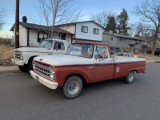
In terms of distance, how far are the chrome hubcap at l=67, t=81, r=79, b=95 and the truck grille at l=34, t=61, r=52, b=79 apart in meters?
0.85

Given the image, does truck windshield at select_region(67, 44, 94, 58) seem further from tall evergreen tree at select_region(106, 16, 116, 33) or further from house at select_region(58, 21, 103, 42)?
tall evergreen tree at select_region(106, 16, 116, 33)

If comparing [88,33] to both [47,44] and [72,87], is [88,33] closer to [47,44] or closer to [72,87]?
[47,44]

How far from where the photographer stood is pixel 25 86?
6.49 meters

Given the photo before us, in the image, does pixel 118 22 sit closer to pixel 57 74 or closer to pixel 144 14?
pixel 144 14

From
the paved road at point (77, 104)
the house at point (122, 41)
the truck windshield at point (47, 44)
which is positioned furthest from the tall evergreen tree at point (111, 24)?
the paved road at point (77, 104)

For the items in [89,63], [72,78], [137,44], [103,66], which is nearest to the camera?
[72,78]

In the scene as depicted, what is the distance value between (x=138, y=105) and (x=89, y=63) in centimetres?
218

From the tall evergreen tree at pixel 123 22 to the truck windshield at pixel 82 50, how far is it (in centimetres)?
6969

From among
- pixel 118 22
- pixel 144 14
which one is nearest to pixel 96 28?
pixel 144 14

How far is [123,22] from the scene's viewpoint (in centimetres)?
7219

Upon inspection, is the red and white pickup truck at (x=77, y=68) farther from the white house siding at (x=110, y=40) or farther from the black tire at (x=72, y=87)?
the white house siding at (x=110, y=40)

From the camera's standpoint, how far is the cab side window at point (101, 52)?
616cm

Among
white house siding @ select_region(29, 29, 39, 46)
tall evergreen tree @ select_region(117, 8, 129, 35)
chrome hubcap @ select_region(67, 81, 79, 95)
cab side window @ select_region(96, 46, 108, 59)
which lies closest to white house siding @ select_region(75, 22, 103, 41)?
white house siding @ select_region(29, 29, 39, 46)

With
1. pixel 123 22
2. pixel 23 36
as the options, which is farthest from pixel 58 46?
→ pixel 123 22
